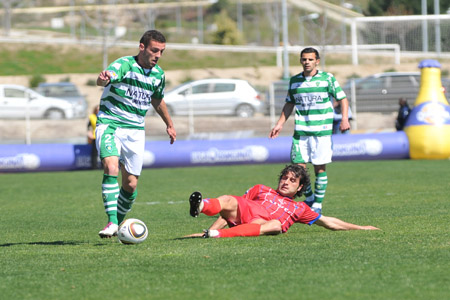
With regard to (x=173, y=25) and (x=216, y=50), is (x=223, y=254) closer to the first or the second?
(x=216, y=50)

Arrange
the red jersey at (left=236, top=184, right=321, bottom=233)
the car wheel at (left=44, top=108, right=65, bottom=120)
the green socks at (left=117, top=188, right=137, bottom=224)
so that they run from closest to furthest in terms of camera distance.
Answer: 1. the red jersey at (left=236, top=184, right=321, bottom=233)
2. the green socks at (left=117, top=188, right=137, bottom=224)
3. the car wheel at (left=44, top=108, right=65, bottom=120)

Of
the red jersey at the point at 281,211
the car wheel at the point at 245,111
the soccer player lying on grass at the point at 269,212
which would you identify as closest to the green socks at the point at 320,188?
the soccer player lying on grass at the point at 269,212

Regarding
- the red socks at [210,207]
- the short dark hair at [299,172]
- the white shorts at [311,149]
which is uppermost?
the white shorts at [311,149]

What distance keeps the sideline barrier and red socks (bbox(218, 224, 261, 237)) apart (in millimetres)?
12666

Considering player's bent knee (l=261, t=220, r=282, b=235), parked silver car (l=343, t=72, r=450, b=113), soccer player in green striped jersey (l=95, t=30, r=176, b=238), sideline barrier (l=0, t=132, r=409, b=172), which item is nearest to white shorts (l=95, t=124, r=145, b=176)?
soccer player in green striped jersey (l=95, t=30, r=176, b=238)

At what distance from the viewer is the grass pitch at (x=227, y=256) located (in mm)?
5227

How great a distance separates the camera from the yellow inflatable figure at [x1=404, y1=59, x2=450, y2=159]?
66.5 ft

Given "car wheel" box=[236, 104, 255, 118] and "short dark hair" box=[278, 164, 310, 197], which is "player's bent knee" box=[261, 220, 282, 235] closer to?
"short dark hair" box=[278, 164, 310, 197]

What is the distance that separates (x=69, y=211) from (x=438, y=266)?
7.12 metres

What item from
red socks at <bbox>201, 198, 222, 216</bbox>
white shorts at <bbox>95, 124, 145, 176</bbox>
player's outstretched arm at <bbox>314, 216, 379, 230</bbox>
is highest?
white shorts at <bbox>95, 124, 145, 176</bbox>

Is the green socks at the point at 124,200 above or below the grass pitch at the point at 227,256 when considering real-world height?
above

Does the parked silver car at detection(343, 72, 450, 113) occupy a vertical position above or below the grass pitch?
above

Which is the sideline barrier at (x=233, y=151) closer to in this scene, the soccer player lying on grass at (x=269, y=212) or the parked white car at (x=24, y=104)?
the parked white car at (x=24, y=104)

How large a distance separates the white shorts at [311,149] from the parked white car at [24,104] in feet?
61.0
